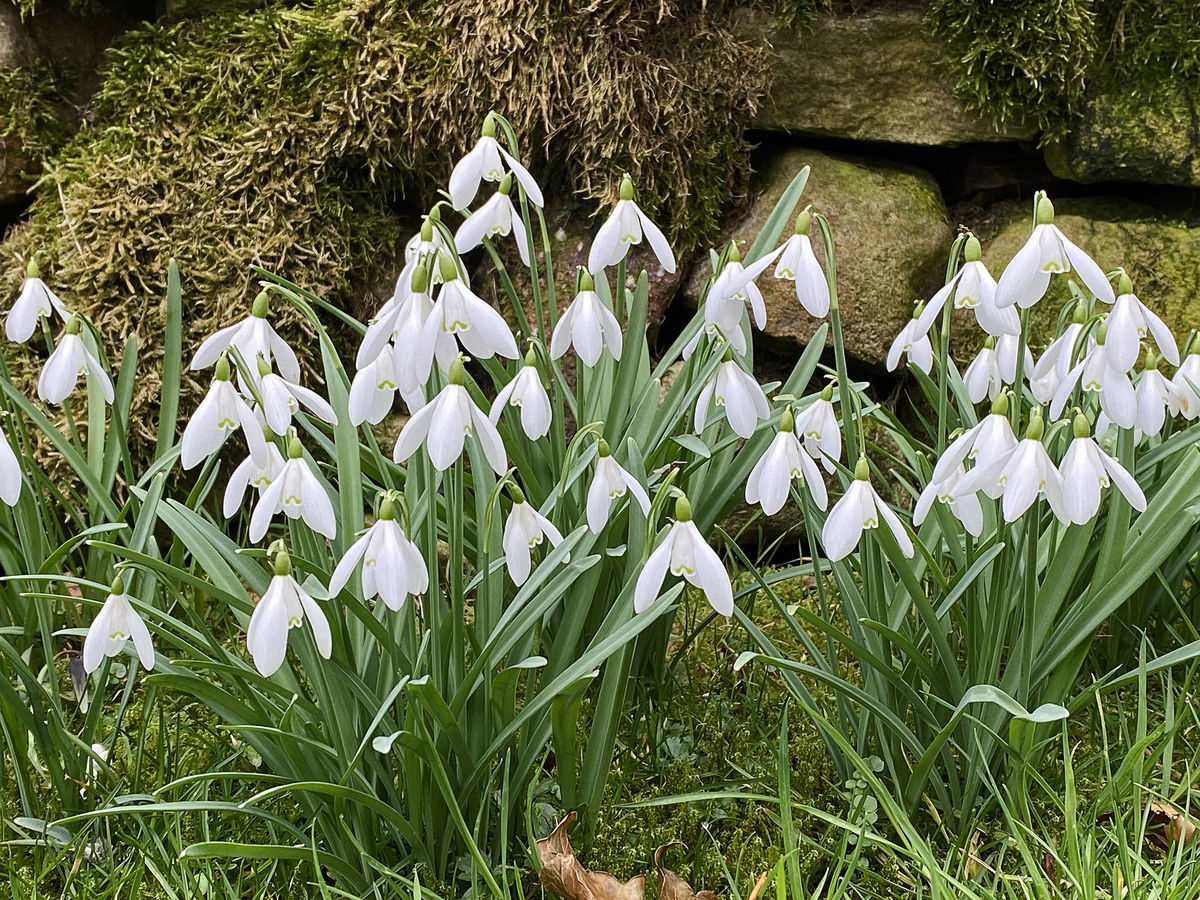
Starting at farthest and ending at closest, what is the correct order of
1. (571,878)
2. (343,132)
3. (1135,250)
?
1. (1135,250)
2. (343,132)
3. (571,878)

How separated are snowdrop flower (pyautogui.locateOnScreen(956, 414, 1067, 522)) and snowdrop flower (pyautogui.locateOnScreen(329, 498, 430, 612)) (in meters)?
0.66

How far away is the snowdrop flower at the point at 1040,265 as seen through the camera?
1.30 m

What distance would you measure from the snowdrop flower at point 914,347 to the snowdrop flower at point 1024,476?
38cm

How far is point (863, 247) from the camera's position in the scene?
2.81 metres

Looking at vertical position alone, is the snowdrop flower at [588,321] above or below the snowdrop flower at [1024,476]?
above

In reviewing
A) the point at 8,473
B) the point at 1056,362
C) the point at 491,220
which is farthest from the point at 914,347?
the point at 8,473

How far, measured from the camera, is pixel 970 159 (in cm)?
304

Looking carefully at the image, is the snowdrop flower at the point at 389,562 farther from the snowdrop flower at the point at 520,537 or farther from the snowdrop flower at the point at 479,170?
the snowdrop flower at the point at 479,170

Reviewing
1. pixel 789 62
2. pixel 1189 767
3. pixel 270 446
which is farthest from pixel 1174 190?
pixel 270 446

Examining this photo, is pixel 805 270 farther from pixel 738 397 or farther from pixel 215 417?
pixel 215 417

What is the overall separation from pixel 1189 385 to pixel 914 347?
444mm

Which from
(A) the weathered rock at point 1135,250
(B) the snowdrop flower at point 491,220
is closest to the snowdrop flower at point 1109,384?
(B) the snowdrop flower at point 491,220

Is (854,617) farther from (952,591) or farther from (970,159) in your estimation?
(970,159)

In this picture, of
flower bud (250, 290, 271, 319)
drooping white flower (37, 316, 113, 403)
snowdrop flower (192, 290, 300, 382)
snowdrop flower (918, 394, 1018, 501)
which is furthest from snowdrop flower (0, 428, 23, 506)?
snowdrop flower (918, 394, 1018, 501)
